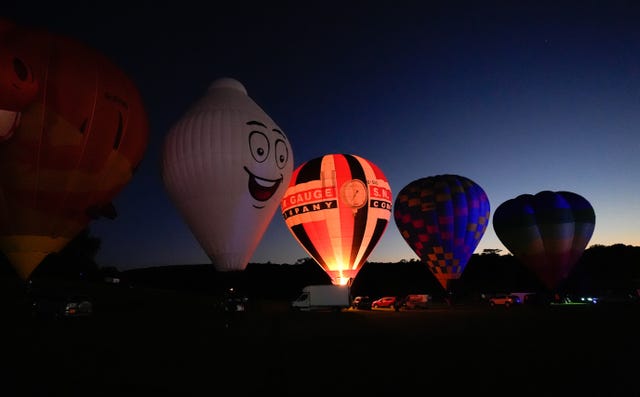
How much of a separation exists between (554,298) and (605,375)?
26671 millimetres

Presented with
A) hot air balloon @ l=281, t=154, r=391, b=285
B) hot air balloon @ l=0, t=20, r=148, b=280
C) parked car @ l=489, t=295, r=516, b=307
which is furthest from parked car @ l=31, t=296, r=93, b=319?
parked car @ l=489, t=295, r=516, b=307

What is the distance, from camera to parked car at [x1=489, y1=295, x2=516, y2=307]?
30.5m

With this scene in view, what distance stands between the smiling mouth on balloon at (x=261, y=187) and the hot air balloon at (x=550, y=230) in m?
18.6

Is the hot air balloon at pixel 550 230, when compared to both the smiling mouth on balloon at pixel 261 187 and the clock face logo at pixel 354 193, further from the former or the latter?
the smiling mouth on balloon at pixel 261 187

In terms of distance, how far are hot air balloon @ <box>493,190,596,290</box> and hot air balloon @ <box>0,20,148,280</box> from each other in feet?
82.0

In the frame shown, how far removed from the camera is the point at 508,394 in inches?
241

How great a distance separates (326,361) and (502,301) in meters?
25.4

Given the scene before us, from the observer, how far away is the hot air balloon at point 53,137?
12883 millimetres

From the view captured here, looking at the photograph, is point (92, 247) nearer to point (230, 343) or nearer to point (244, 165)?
point (244, 165)

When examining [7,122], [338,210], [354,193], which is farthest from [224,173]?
[354,193]

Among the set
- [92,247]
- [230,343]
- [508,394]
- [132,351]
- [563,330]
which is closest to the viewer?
[508,394]

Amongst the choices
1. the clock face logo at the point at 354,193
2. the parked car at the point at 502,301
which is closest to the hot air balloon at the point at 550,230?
the parked car at the point at 502,301

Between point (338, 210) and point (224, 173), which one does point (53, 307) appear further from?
point (338, 210)

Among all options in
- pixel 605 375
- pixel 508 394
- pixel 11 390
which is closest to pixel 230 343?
pixel 11 390
